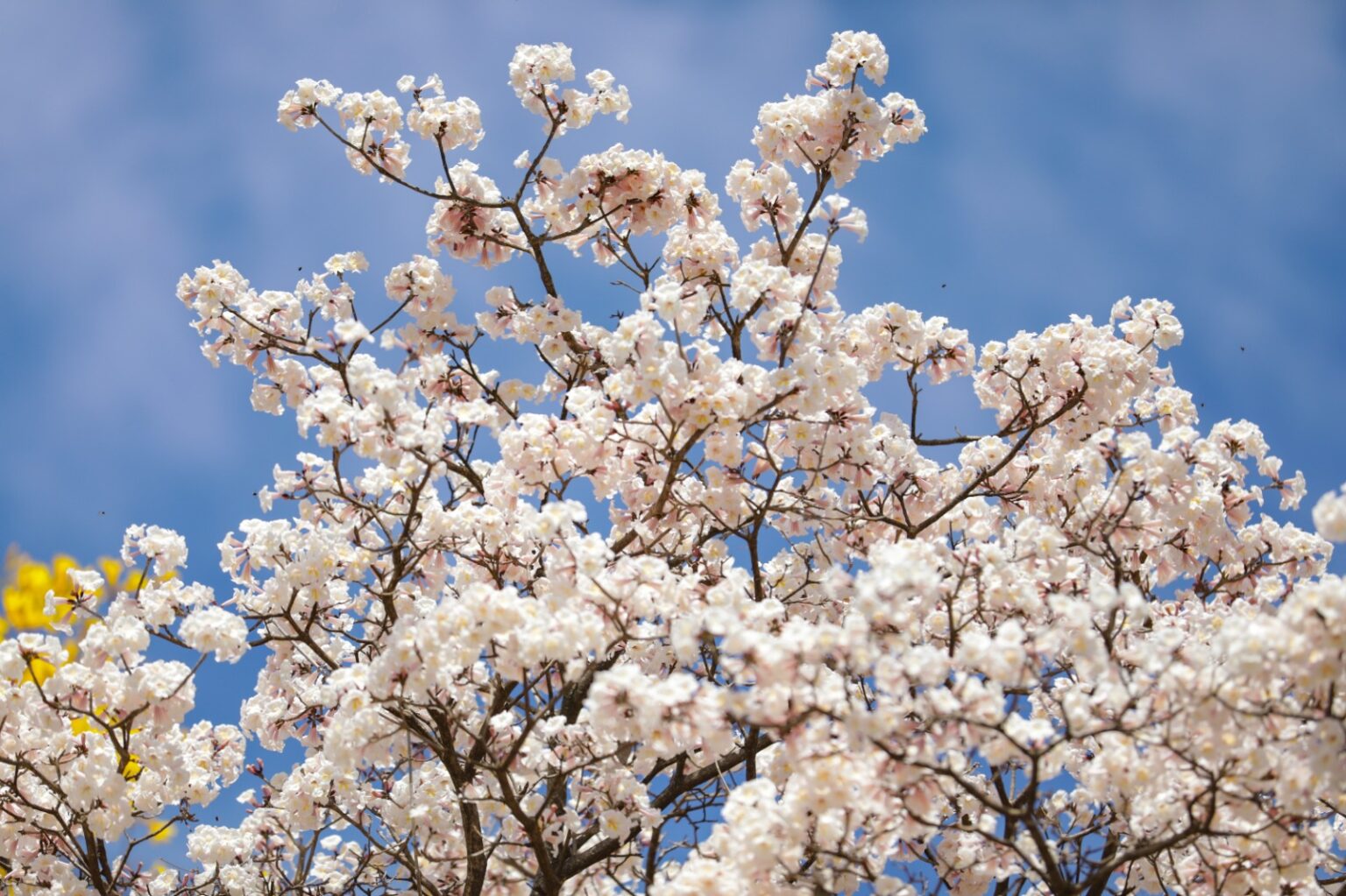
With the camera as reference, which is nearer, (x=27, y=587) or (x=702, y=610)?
(x=702, y=610)

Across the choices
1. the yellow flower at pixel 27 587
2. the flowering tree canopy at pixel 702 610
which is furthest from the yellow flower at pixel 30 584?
the flowering tree canopy at pixel 702 610

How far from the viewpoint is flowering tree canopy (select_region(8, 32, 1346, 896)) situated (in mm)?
4527

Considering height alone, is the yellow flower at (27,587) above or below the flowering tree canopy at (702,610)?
above

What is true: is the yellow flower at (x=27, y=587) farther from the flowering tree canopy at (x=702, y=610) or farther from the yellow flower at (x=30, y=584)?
the flowering tree canopy at (x=702, y=610)

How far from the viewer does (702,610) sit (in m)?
5.22

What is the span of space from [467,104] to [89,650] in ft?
13.4

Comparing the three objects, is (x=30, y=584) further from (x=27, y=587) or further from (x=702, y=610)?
(x=702, y=610)

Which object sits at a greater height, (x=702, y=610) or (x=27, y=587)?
(x=27, y=587)

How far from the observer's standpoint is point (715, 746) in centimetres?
475

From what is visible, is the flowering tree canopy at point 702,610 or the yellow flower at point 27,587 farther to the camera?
the yellow flower at point 27,587

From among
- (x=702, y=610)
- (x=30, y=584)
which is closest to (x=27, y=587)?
(x=30, y=584)

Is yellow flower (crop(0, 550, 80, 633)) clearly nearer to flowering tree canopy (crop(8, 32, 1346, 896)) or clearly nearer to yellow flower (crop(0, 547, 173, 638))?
yellow flower (crop(0, 547, 173, 638))

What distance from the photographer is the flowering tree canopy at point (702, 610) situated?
4527 millimetres

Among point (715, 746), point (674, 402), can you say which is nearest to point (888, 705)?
point (715, 746)
